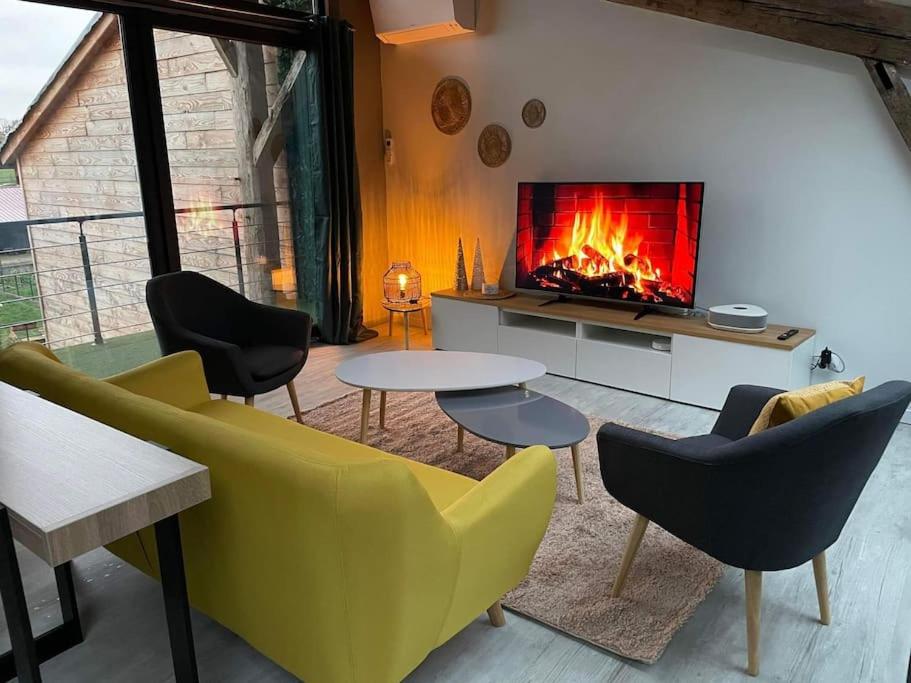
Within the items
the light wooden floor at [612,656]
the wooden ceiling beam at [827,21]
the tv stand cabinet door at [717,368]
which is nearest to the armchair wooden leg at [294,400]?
the light wooden floor at [612,656]

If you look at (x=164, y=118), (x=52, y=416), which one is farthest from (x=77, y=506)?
(x=164, y=118)

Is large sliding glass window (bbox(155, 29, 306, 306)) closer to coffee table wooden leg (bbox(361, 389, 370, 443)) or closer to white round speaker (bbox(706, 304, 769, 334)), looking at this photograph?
coffee table wooden leg (bbox(361, 389, 370, 443))

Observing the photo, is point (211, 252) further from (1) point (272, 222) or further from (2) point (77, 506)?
(2) point (77, 506)

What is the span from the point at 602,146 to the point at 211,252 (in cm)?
262

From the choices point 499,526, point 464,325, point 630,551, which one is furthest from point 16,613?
point 464,325

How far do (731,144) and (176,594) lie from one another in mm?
3558

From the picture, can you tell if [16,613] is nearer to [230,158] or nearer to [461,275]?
[230,158]

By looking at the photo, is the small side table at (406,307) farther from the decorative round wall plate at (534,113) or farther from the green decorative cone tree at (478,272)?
the decorative round wall plate at (534,113)

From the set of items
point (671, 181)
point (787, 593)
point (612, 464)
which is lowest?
point (787, 593)

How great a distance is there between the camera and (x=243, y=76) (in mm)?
4586

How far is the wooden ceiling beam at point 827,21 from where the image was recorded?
311 cm

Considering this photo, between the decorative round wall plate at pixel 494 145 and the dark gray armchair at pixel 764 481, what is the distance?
124 inches

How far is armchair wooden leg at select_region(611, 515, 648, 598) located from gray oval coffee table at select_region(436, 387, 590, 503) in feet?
1.46

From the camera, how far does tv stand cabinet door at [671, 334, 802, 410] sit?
3512 mm
